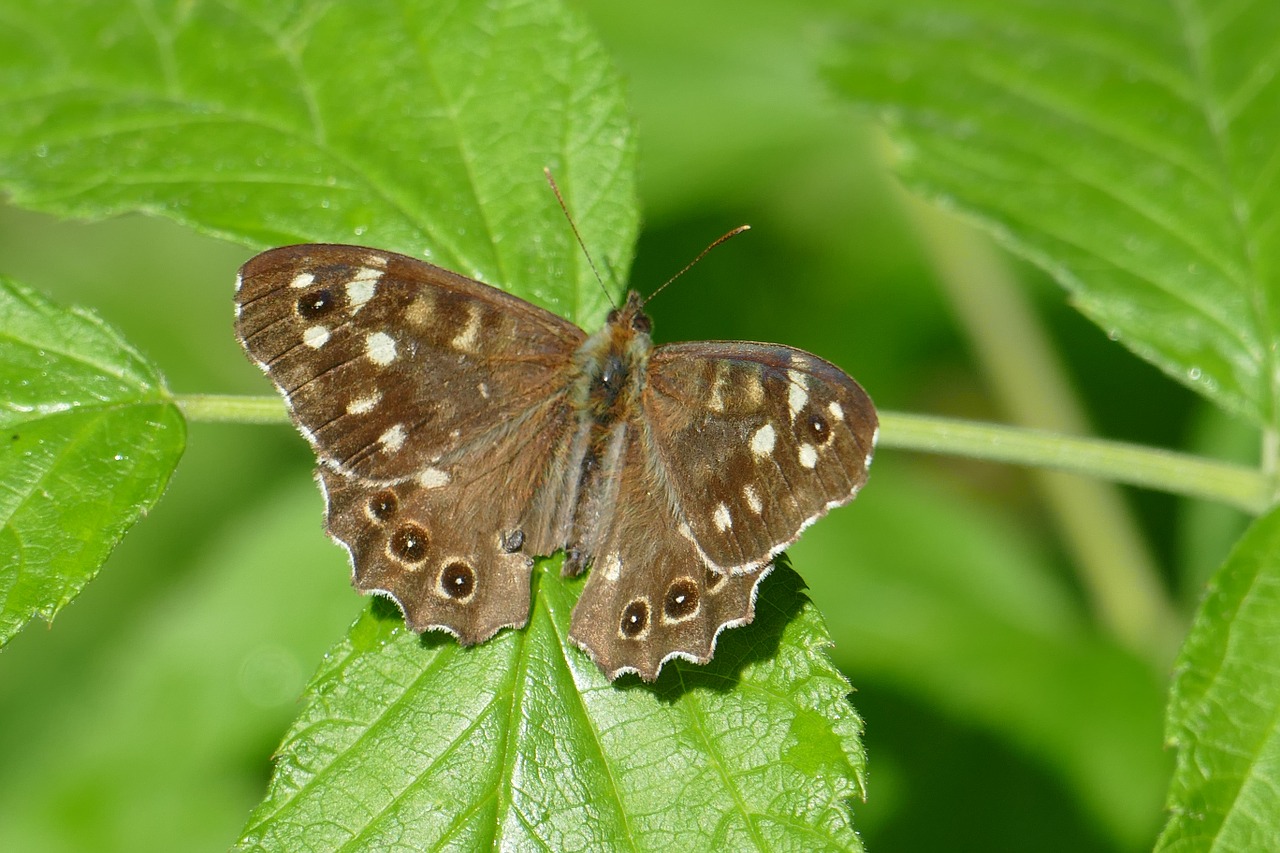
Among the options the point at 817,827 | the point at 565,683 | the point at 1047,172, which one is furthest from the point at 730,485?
the point at 1047,172

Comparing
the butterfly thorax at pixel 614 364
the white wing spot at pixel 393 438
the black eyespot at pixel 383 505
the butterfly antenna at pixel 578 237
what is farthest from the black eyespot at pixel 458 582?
the butterfly antenna at pixel 578 237

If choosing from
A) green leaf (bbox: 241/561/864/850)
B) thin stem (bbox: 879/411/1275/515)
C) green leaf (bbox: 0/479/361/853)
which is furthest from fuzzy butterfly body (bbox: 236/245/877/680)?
green leaf (bbox: 0/479/361/853)

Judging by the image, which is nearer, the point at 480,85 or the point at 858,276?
the point at 480,85

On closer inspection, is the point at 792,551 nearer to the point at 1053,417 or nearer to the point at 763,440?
the point at 1053,417

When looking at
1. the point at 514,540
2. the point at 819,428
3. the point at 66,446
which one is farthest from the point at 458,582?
the point at 66,446

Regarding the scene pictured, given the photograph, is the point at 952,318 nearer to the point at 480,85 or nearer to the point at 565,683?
the point at 480,85

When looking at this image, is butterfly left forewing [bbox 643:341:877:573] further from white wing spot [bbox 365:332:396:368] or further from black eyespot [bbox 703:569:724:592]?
white wing spot [bbox 365:332:396:368]
